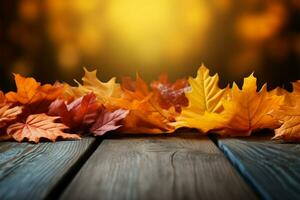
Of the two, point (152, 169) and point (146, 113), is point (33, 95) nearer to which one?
point (146, 113)

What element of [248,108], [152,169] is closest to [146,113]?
[248,108]

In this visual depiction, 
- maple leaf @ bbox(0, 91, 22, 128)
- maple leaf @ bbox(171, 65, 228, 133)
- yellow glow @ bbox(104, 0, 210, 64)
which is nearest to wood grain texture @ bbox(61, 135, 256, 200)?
maple leaf @ bbox(171, 65, 228, 133)

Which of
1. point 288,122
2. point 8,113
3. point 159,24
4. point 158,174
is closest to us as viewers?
point 158,174

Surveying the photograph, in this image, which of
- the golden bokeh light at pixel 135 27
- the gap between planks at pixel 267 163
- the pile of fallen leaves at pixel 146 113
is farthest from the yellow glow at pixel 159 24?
the gap between planks at pixel 267 163

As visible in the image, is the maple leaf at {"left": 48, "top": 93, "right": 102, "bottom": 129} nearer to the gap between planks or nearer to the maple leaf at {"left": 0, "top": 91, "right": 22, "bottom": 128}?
the maple leaf at {"left": 0, "top": 91, "right": 22, "bottom": 128}

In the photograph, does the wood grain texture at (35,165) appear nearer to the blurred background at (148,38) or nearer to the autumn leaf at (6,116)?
the autumn leaf at (6,116)

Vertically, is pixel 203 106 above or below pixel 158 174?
above
